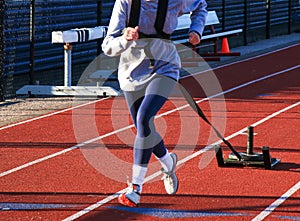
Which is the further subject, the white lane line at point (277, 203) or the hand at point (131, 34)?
the white lane line at point (277, 203)

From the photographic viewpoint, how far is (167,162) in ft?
23.5

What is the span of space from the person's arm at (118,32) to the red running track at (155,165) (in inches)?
56.0

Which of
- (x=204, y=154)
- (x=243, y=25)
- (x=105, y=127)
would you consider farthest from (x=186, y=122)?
(x=243, y=25)

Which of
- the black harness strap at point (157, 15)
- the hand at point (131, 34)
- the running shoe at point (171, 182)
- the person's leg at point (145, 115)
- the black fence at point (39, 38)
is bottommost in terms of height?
the black fence at point (39, 38)

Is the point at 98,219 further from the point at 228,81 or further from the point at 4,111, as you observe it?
the point at 228,81

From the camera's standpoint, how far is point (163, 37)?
6727 millimetres

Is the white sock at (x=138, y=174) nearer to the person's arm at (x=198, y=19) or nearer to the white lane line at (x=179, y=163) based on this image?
the white lane line at (x=179, y=163)

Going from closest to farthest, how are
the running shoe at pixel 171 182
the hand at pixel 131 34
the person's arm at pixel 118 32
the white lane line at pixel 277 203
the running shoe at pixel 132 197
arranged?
1. the hand at pixel 131 34
2. the person's arm at pixel 118 32
3. the running shoe at pixel 132 197
4. the white lane line at pixel 277 203
5. the running shoe at pixel 171 182

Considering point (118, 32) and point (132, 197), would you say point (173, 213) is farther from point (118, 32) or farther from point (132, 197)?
point (118, 32)

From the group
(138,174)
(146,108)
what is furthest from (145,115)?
(138,174)

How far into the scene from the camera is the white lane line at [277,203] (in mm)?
7029

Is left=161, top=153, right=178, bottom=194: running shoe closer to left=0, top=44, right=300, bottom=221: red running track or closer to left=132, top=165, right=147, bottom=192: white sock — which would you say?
left=0, top=44, right=300, bottom=221: red running track

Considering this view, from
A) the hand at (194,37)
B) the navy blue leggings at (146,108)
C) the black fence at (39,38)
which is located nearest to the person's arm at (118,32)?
the navy blue leggings at (146,108)

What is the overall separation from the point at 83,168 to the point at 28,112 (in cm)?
430
